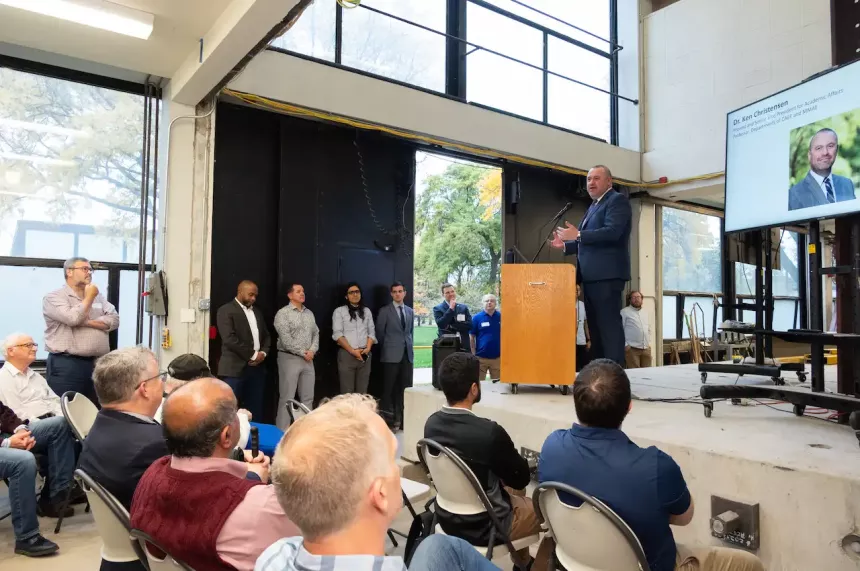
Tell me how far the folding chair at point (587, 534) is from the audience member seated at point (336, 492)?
605 millimetres

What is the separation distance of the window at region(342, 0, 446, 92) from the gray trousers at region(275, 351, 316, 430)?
9.69ft

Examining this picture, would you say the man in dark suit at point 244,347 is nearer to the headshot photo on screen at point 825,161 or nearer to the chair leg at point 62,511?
the chair leg at point 62,511

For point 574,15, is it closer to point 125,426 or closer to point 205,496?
point 125,426

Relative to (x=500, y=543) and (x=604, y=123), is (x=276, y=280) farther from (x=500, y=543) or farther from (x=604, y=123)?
(x=604, y=123)

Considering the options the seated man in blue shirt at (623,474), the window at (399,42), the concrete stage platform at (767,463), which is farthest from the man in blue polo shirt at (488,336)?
the seated man in blue shirt at (623,474)

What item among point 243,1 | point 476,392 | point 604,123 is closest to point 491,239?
point 604,123

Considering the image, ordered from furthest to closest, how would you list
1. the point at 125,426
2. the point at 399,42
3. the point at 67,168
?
1. the point at 399,42
2. the point at 67,168
3. the point at 125,426

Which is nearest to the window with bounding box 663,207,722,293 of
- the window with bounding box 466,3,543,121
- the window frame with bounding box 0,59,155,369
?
the window with bounding box 466,3,543,121

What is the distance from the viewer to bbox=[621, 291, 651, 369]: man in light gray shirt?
6660 millimetres

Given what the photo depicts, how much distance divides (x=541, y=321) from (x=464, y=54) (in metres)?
4.17

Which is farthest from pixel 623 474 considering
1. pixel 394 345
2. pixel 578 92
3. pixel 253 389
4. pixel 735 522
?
pixel 578 92

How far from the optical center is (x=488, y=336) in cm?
580

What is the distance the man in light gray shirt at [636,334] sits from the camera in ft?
21.9

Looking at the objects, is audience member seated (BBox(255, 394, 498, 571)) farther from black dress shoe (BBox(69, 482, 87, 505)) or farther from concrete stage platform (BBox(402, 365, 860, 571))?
black dress shoe (BBox(69, 482, 87, 505))
